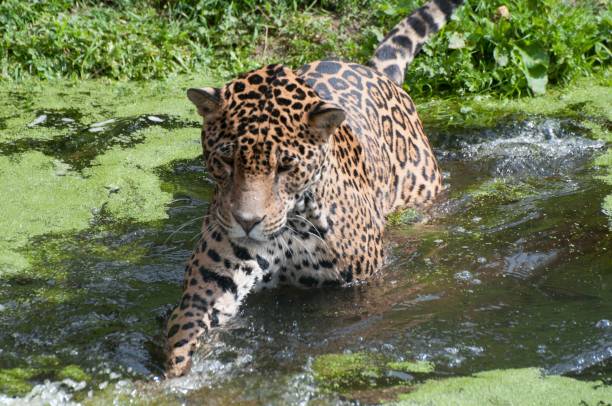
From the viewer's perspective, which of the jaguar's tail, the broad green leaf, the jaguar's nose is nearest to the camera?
the jaguar's nose

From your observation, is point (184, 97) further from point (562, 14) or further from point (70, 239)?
point (562, 14)

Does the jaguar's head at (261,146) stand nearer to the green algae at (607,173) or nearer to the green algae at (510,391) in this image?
the green algae at (510,391)

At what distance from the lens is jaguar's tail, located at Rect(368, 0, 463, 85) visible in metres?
9.32

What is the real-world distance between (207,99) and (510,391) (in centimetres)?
235

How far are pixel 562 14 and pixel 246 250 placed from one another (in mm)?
6550

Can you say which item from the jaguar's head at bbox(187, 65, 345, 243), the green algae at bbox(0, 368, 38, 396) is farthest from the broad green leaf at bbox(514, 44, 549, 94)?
the green algae at bbox(0, 368, 38, 396)

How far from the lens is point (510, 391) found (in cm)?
549

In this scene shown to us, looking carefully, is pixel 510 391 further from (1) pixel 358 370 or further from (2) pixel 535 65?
(2) pixel 535 65

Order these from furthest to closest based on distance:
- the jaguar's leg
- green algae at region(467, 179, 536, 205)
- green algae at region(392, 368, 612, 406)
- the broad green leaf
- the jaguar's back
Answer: the broad green leaf < green algae at region(467, 179, 536, 205) < the jaguar's back < the jaguar's leg < green algae at region(392, 368, 612, 406)

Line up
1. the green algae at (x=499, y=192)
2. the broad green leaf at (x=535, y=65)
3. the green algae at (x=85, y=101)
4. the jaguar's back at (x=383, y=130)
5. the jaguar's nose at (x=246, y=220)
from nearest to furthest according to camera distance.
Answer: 1. the jaguar's nose at (x=246, y=220)
2. the jaguar's back at (x=383, y=130)
3. the green algae at (x=499, y=192)
4. the green algae at (x=85, y=101)
5. the broad green leaf at (x=535, y=65)

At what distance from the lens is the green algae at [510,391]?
539cm

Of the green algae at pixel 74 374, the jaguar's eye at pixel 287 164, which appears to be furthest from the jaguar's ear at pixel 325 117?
the green algae at pixel 74 374

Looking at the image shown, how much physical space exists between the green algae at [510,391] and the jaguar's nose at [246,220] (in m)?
1.23

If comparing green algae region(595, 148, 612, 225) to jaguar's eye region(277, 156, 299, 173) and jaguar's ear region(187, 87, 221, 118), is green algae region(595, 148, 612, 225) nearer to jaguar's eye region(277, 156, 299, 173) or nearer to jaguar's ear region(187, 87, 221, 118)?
jaguar's eye region(277, 156, 299, 173)
